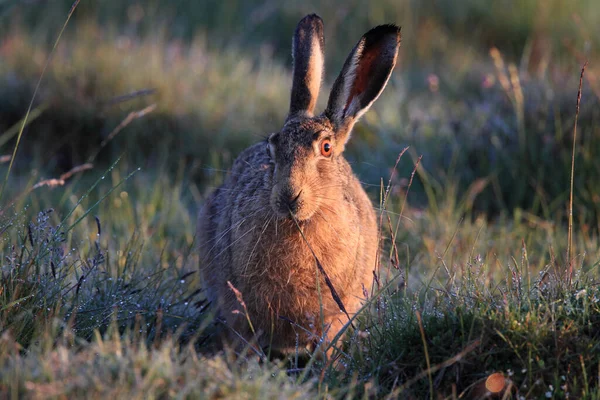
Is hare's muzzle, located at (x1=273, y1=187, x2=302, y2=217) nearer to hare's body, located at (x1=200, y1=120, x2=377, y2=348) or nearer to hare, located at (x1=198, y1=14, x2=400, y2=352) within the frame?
hare, located at (x1=198, y1=14, x2=400, y2=352)

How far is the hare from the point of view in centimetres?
390

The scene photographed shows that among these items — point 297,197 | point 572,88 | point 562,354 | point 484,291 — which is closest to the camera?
point 562,354

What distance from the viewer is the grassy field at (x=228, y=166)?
313cm

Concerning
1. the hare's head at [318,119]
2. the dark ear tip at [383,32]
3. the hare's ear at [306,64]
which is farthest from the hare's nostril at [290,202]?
the dark ear tip at [383,32]

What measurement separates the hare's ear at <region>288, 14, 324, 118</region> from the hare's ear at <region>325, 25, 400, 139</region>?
0.24 m

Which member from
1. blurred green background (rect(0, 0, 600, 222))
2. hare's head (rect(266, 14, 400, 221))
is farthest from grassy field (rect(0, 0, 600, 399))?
hare's head (rect(266, 14, 400, 221))

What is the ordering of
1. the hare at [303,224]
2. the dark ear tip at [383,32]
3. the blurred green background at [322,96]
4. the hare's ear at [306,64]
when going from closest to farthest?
1. the hare at [303,224]
2. the dark ear tip at [383,32]
3. the hare's ear at [306,64]
4. the blurred green background at [322,96]

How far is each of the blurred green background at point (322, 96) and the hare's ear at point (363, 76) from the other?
820 millimetres

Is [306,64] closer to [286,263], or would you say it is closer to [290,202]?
[290,202]

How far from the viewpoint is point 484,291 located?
349cm

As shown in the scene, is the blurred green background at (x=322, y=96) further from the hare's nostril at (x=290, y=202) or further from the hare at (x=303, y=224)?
the hare's nostril at (x=290, y=202)

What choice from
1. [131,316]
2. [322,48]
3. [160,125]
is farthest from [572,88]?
[131,316]

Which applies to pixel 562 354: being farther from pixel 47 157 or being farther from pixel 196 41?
pixel 196 41

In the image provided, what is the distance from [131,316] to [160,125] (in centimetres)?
393
